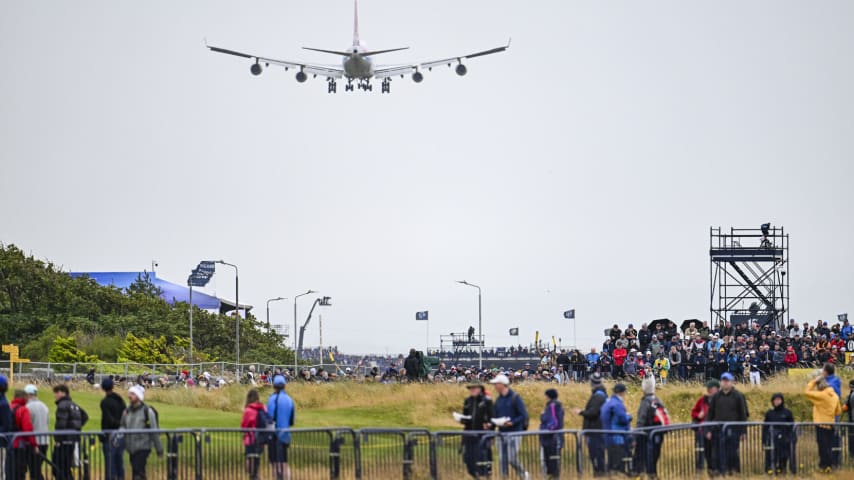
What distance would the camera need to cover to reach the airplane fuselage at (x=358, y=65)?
211 ft

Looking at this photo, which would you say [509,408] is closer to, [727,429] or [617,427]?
[617,427]

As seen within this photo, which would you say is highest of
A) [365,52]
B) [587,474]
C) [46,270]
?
[365,52]

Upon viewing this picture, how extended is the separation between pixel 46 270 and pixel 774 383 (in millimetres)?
66905

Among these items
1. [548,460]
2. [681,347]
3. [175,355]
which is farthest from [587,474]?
[175,355]

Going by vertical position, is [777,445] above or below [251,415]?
below

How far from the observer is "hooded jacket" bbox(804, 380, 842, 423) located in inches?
923

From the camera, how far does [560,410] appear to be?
67.5 feet

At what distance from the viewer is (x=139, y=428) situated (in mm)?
19422

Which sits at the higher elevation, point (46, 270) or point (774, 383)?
point (46, 270)

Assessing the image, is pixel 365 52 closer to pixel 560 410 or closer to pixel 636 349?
pixel 636 349

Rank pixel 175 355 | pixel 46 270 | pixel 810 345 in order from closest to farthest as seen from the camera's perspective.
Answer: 1. pixel 810 345
2. pixel 175 355
3. pixel 46 270

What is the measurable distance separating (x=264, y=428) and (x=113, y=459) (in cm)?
243

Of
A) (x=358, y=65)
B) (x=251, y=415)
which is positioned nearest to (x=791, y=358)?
(x=251, y=415)

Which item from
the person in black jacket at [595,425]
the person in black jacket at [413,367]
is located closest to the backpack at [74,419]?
the person in black jacket at [595,425]
